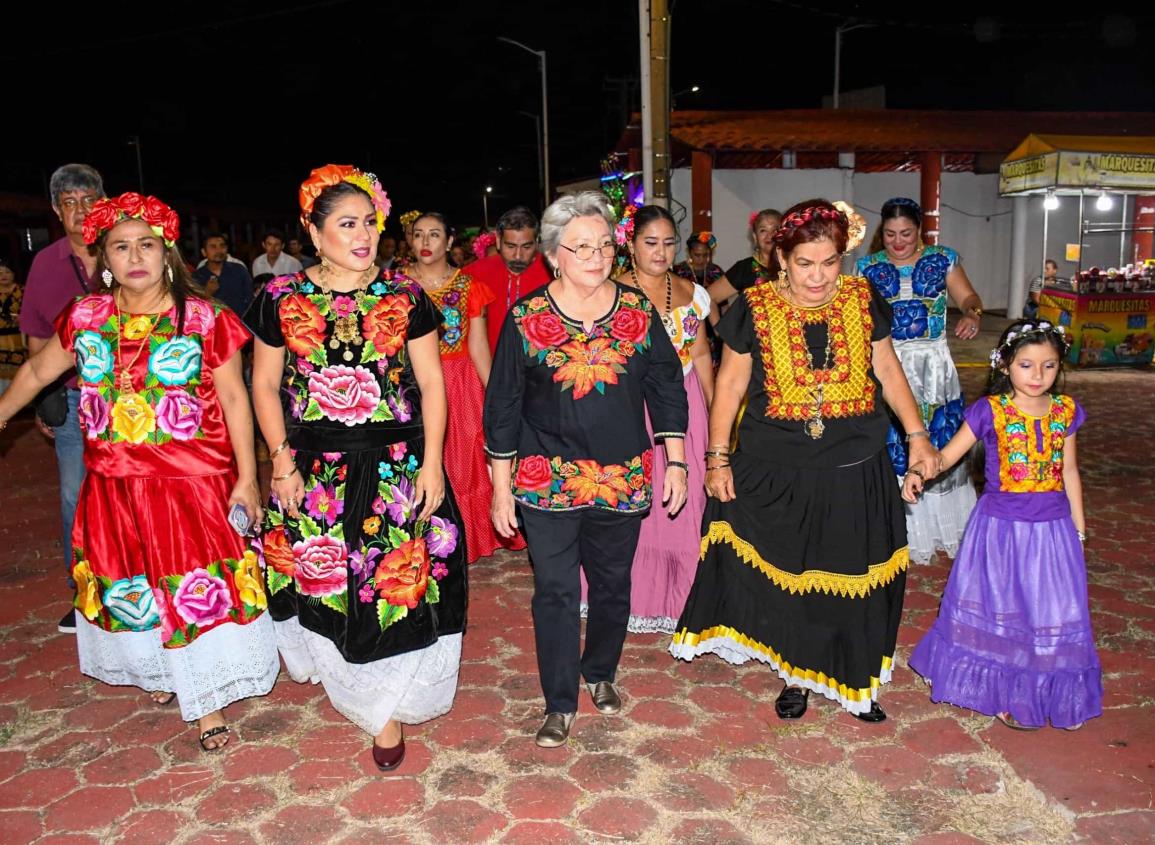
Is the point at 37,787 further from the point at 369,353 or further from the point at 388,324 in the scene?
the point at 388,324

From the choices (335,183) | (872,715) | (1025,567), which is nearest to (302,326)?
(335,183)

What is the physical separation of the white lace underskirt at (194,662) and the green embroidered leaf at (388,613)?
68 centimetres

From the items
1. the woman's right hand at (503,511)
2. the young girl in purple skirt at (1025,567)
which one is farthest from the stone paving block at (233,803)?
the young girl in purple skirt at (1025,567)

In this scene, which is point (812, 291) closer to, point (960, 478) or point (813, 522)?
point (813, 522)

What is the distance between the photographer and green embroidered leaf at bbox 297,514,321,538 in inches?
139

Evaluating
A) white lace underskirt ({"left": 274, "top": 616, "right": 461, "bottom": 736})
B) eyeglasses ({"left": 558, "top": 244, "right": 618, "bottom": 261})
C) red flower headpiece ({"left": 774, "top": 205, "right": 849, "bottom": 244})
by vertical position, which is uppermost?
red flower headpiece ({"left": 774, "top": 205, "right": 849, "bottom": 244})

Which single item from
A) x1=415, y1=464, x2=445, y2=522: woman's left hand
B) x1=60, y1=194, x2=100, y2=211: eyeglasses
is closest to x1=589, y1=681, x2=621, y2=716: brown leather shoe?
x1=415, y1=464, x2=445, y2=522: woman's left hand

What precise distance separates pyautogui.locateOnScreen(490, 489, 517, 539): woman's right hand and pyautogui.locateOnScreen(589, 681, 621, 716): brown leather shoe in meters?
0.92

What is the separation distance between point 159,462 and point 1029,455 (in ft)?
11.2

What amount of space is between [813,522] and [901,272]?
8.04 feet

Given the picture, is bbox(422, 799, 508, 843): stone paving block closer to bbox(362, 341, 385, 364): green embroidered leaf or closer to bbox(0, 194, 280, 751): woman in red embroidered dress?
bbox(0, 194, 280, 751): woman in red embroidered dress

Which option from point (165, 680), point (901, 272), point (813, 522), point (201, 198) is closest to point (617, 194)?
point (901, 272)

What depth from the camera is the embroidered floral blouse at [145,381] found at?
3.62 m

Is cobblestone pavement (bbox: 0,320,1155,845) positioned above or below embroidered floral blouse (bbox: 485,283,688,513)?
below
